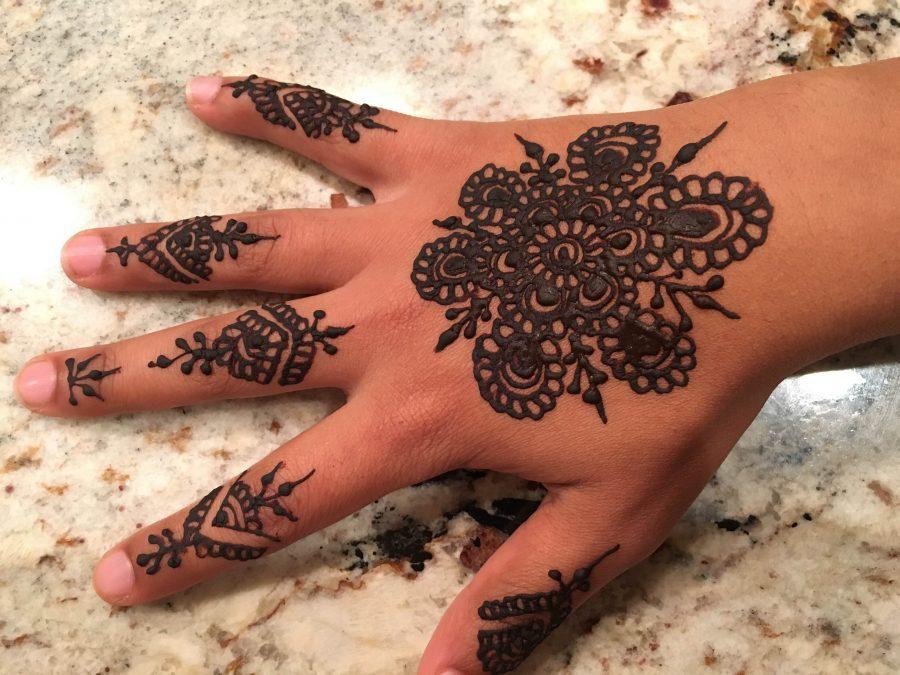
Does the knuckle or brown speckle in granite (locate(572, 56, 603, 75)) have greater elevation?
brown speckle in granite (locate(572, 56, 603, 75))

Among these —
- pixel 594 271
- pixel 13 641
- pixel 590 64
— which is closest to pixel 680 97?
pixel 590 64

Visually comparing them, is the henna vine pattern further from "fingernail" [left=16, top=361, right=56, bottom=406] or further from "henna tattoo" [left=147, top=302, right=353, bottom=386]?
"fingernail" [left=16, top=361, right=56, bottom=406]

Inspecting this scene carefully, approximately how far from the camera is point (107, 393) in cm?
107

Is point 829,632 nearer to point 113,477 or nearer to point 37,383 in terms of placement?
point 113,477

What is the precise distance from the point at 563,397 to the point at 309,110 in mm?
577

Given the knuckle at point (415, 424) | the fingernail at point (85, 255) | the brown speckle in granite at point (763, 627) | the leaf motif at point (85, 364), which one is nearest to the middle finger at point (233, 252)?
the fingernail at point (85, 255)

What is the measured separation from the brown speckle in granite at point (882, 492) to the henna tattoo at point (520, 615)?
1.36 feet

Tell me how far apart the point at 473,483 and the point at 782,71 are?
815mm

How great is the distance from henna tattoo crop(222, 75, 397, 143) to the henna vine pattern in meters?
0.50

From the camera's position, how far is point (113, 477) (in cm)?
112

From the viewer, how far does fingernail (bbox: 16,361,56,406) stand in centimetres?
108

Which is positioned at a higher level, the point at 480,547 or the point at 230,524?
the point at 230,524

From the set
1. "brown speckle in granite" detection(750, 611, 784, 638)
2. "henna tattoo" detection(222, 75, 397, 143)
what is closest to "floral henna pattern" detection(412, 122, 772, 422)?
"henna tattoo" detection(222, 75, 397, 143)

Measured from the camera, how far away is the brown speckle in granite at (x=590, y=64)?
1.21 meters
